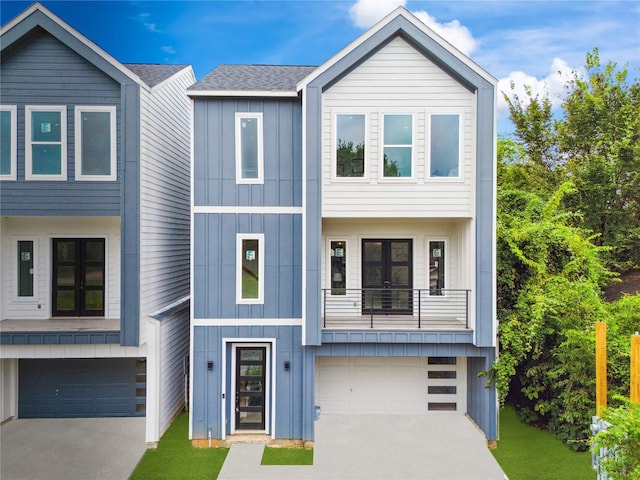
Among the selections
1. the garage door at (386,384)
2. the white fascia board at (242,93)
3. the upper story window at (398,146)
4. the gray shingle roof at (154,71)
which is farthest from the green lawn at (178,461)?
the gray shingle roof at (154,71)

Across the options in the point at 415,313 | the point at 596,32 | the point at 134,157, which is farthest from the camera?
the point at 596,32

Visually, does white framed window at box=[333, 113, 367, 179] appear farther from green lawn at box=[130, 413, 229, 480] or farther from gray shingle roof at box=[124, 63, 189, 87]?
green lawn at box=[130, 413, 229, 480]

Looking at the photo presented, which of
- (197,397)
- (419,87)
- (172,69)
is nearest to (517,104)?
(419,87)

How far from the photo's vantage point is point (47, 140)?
8117 millimetres

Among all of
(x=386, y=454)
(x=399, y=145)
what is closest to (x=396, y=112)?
(x=399, y=145)

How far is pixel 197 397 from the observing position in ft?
28.6

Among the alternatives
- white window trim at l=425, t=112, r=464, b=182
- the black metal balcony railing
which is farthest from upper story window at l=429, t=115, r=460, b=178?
the black metal balcony railing

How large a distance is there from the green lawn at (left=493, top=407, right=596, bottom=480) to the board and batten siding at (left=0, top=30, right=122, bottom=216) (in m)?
9.16

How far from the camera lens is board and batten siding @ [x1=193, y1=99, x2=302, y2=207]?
8.81 meters

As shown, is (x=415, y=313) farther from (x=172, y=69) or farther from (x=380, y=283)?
(x=172, y=69)

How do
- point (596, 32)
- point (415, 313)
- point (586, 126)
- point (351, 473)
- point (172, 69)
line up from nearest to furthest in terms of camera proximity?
point (351, 473)
point (415, 313)
point (172, 69)
point (596, 32)
point (586, 126)

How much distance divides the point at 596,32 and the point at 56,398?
17494mm

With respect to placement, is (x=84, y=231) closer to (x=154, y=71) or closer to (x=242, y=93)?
(x=154, y=71)

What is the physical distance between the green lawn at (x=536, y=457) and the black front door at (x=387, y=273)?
3498 millimetres
